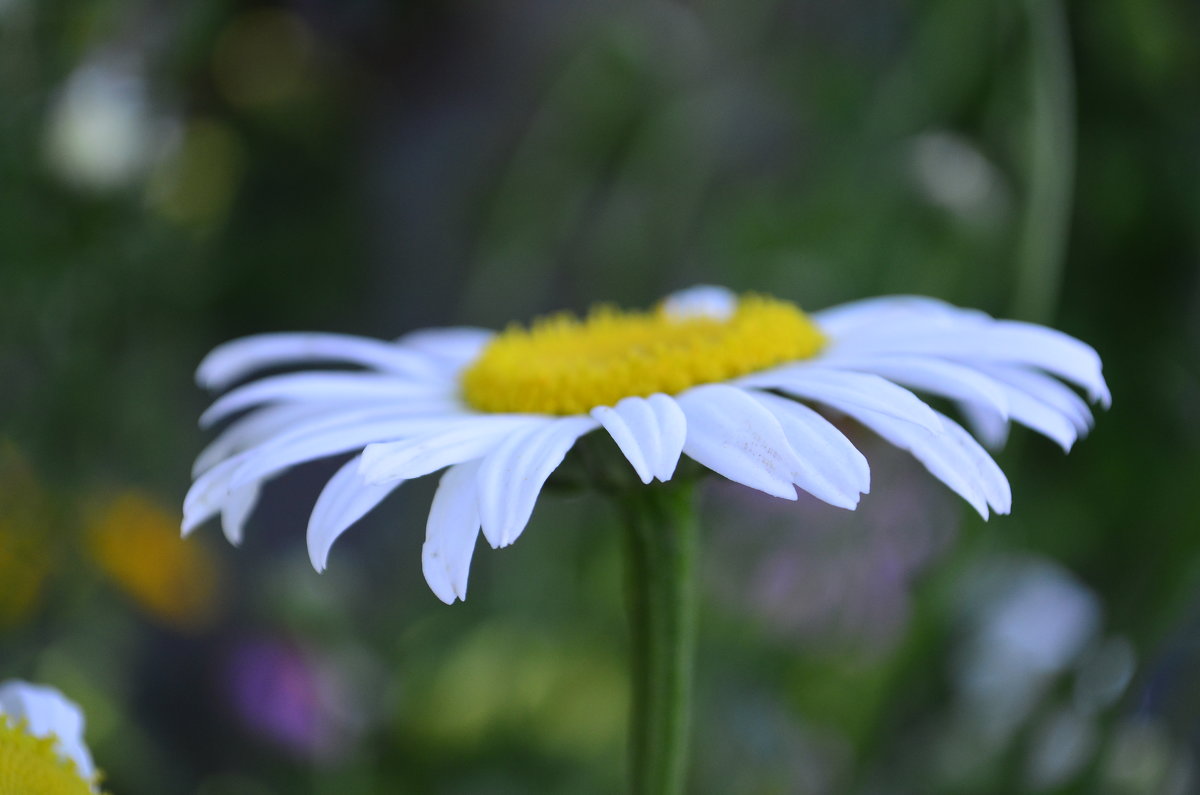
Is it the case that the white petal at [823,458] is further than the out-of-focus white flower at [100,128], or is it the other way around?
the out-of-focus white flower at [100,128]

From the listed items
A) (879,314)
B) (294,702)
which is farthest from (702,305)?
(294,702)

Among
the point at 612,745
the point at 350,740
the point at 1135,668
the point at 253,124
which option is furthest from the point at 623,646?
the point at 253,124

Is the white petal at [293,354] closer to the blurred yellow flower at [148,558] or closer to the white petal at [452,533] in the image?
Answer: the white petal at [452,533]

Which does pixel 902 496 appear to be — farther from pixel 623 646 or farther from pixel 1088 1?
pixel 1088 1

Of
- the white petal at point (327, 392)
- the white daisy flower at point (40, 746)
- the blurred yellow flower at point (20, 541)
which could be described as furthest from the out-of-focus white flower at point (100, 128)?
the white daisy flower at point (40, 746)

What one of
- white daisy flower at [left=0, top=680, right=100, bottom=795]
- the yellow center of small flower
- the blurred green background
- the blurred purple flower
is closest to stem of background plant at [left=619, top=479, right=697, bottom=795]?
the yellow center of small flower

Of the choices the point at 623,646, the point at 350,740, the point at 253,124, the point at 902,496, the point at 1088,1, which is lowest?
the point at 350,740
